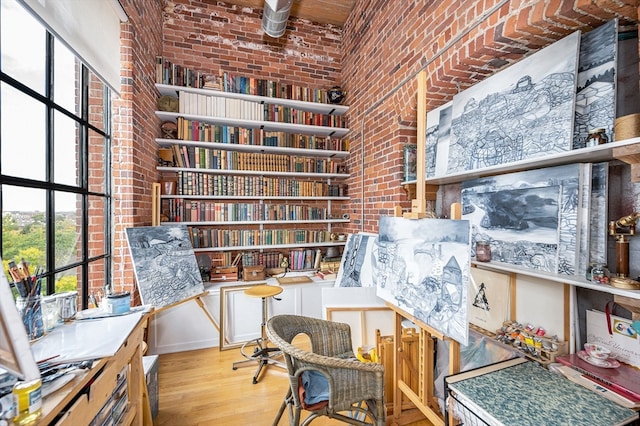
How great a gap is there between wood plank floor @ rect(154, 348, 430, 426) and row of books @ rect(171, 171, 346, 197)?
5.86ft

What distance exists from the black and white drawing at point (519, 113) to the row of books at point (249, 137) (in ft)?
6.01

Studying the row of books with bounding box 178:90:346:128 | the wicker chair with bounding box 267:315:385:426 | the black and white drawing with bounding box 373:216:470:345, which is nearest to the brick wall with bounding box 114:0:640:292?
the row of books with bounding box 178:90:346:128

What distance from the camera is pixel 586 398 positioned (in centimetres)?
108

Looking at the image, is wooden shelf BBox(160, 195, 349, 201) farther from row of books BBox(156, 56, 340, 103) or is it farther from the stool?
row of books BBox(156, 56, 340, 103)

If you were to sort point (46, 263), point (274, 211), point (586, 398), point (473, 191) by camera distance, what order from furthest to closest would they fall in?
point (274, 211) → point (473, 191) → point (46, 263) → point (586, 398)

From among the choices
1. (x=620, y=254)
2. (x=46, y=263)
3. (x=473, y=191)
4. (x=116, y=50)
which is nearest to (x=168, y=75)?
(x=116, y=50)

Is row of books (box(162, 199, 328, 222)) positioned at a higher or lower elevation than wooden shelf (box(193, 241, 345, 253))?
higher

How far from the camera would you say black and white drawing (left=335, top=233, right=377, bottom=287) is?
253 centimetres

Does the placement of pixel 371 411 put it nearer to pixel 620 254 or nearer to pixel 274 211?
pixel 620 254

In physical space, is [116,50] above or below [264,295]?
above

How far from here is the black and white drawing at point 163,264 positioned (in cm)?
221

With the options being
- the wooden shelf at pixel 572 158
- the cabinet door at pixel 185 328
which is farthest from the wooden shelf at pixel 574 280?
the cabinet door at pixel 185 328

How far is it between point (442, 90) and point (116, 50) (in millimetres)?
2745

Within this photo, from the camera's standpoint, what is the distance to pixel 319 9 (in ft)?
10.9
